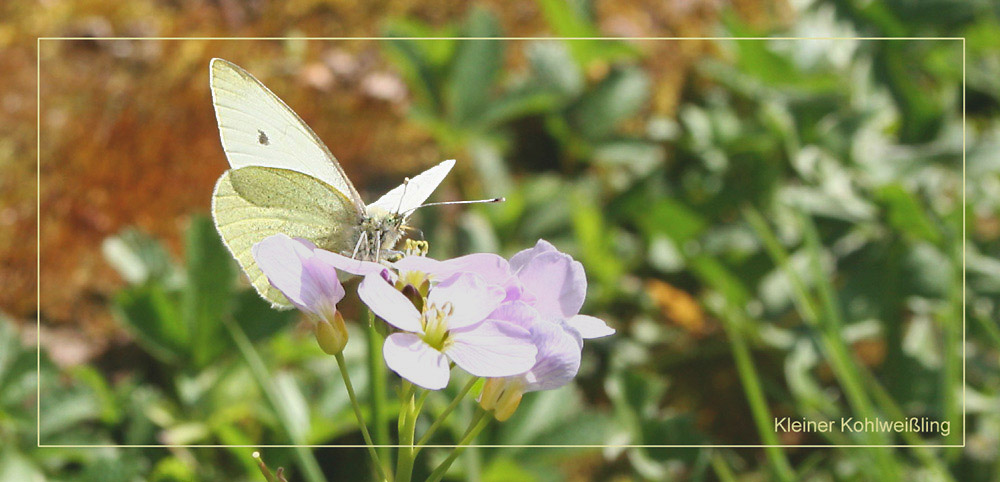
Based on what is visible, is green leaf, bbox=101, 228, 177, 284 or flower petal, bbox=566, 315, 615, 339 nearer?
flower petal, bbox=566, 315, 615, 339

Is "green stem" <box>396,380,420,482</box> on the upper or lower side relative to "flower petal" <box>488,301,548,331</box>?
lower

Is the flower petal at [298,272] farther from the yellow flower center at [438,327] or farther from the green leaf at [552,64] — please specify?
the green leaf at [552,64]

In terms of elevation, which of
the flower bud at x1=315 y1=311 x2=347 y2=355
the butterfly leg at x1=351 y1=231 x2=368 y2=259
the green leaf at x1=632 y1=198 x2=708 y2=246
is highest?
the butterfly leg at x1=351 y1=231 x2=368 y2=259

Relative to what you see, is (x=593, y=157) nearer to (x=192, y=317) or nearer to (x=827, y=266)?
(x=827, y=266)

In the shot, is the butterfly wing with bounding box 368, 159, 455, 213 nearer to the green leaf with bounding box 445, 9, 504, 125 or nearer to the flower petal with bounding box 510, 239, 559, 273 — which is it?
the flower petal with bounding box 510, 239, 559, 273

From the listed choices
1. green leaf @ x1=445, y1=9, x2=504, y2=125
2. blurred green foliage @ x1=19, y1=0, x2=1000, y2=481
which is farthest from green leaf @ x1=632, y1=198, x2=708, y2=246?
green leaf @ x1=445, y1=9, x2=504, y2=125

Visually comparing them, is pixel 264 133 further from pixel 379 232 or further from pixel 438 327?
pixel 438 327
